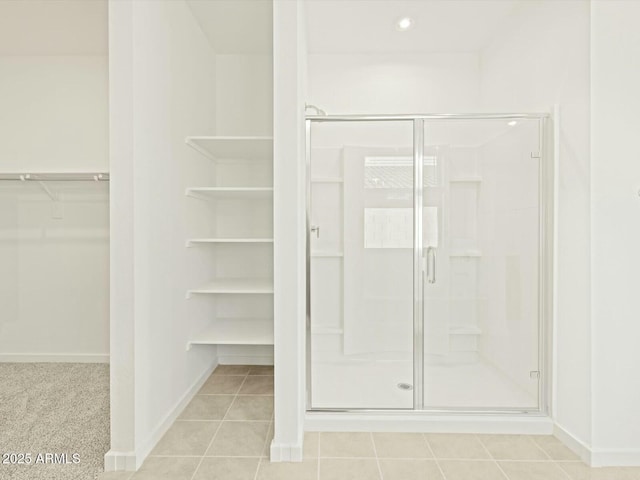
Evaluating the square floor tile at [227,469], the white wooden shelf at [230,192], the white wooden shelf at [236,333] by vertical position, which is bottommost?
the square floor tile at [227,469]

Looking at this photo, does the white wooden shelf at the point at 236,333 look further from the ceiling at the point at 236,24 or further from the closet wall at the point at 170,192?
the ceiling at the point at 236,24

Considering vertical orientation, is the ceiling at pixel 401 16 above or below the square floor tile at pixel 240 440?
above

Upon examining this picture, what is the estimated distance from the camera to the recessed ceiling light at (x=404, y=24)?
→ 2543 mm

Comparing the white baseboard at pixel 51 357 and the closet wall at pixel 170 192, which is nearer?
the closet wall at pixel 170 192

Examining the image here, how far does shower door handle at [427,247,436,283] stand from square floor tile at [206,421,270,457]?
134 centimetres

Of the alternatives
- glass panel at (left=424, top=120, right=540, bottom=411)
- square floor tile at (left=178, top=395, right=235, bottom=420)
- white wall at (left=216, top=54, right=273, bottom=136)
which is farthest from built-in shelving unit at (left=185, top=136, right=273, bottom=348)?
glass panel at (left=424, top=120, right=540, bottom=411)

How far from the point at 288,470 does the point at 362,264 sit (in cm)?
124

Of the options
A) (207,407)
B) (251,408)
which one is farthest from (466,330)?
(207,407)

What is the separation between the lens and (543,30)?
2150 mm

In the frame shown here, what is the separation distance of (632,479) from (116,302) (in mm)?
2557

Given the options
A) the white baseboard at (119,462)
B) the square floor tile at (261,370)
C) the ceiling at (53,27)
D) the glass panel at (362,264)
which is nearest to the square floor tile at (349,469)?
the glass panel at (362,264)

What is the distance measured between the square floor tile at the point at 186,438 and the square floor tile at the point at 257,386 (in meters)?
0.46

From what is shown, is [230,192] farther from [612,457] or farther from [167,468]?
[612,457]

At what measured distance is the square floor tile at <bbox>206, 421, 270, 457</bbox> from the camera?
5.98ft
